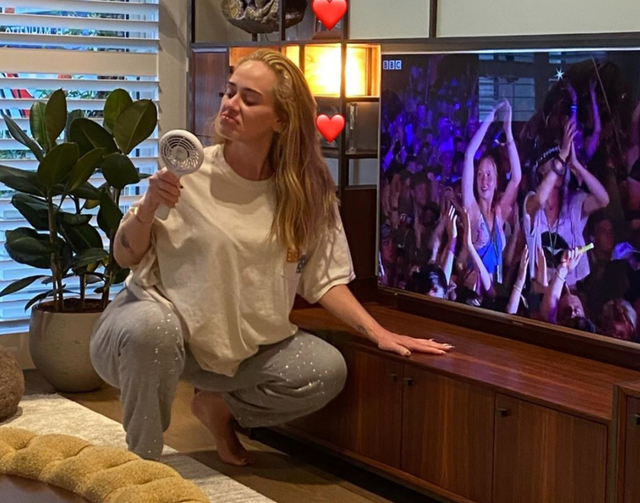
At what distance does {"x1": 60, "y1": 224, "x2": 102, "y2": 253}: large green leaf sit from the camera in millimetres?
3982

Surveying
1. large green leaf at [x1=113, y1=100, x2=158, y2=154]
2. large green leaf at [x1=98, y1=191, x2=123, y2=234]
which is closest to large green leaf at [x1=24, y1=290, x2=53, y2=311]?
large green leaf at [x1=98, y1=191, x2=123, y2=234]

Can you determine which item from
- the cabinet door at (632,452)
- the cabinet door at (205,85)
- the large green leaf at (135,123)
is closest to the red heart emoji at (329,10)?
the cabinet door at (205,85)

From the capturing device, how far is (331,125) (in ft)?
12.2

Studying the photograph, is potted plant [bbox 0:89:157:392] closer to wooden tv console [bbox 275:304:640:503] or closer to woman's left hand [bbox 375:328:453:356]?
wooden tv console [bbox 275:304:640:503]

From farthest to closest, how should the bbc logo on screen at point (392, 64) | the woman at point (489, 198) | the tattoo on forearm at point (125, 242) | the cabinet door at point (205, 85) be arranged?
the cabinet door at point (205, 85) < the bbc logo on screen at point (392, 64) < the woman at point (489, 198) < the tattoo on forearm at point (125, 242)

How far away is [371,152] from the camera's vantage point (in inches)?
151

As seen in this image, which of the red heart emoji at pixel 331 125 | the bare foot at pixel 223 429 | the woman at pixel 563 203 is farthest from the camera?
the red heart emoji at pixel 331 125

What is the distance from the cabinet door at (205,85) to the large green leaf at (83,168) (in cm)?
48

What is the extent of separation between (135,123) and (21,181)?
45 cm

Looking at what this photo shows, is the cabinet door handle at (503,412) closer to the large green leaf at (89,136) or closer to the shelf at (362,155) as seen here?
the shelf at (362,155)

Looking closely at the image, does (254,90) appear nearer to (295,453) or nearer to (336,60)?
(336,60)

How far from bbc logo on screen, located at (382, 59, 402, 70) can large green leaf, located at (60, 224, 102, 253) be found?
1.23 metres

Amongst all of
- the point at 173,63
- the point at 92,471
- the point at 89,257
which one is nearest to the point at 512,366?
the point at 92,471

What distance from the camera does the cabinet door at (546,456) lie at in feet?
8.52
